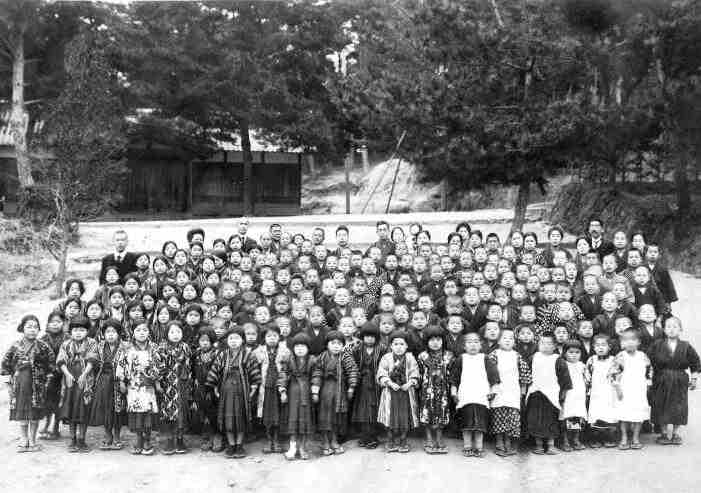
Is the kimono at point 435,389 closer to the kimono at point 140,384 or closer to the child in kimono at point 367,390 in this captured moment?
the child in kimono at point 367,390

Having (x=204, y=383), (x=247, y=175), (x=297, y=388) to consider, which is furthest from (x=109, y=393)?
(x=247, y=175)

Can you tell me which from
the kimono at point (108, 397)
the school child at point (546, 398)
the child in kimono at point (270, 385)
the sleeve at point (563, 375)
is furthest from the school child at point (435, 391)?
the kimono at point (108, 397)

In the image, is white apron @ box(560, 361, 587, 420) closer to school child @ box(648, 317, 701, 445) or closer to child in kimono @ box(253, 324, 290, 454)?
school child @ box(648, 317, 701, 445)

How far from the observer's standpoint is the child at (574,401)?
6.46m

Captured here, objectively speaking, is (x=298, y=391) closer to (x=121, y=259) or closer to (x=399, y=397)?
(x=399, y=397)

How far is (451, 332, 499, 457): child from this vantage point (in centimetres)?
638

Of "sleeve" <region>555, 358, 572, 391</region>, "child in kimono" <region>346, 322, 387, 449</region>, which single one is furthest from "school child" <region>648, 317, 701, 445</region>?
"child in kimono" <region>346, 322, 387, 449</region>

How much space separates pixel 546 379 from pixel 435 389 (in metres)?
1.00

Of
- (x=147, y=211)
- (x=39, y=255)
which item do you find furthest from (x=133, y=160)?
(x=39, y=255)

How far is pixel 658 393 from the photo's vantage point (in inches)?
257

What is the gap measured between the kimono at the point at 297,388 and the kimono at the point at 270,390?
0.06 metres

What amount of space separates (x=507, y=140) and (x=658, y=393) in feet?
22.6

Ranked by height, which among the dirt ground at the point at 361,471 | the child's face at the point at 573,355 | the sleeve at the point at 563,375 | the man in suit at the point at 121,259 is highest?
the man in suit at the point at 121,259

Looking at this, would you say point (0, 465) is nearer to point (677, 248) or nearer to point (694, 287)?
point (694, 287)
